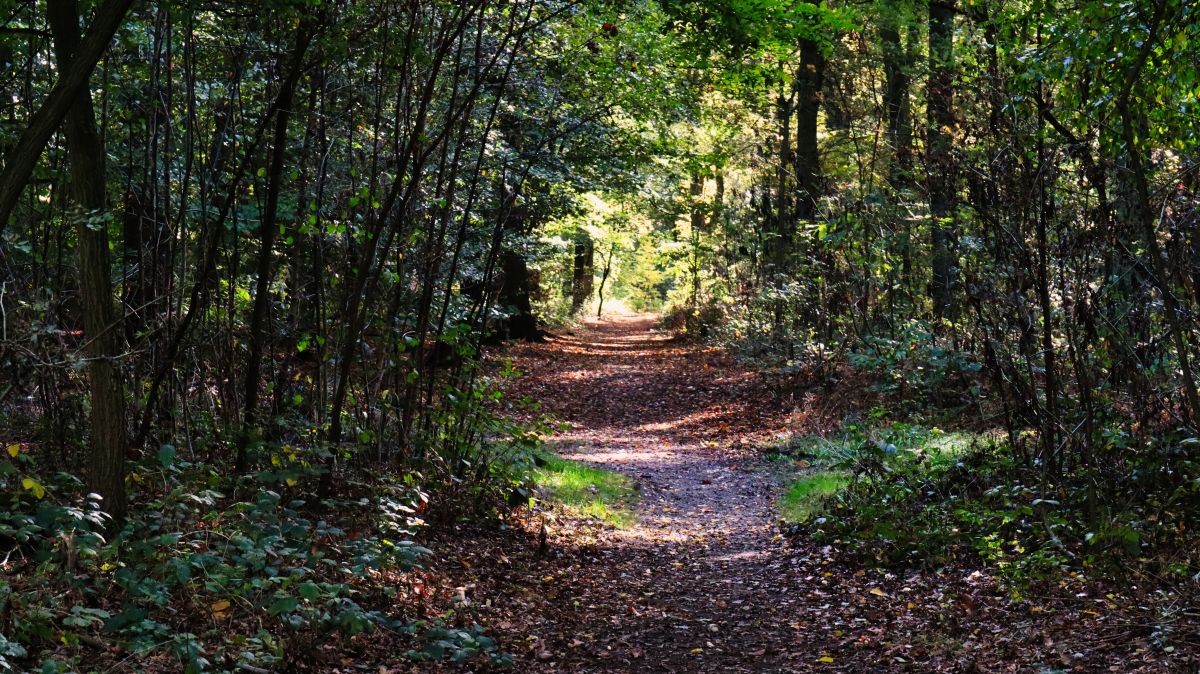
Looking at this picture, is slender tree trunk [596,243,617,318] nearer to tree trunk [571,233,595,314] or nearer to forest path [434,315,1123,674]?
tree trunk [571,233,595,314]

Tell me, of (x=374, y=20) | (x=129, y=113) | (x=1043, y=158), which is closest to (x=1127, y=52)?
(x=1043, y=158)

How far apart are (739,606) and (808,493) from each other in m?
3.37

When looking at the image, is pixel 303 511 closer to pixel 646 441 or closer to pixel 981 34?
pixel 981 34

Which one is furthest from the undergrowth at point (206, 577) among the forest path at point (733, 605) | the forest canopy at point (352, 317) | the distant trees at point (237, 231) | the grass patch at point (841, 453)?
the grass patch at point (841, 453)

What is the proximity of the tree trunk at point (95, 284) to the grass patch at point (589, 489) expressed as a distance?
410 cm

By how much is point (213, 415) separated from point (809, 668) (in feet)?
15.2

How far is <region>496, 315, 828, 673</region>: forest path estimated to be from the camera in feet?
18.2

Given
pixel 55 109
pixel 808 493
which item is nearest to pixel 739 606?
pixel 808 493

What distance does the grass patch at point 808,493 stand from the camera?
8.85 meters

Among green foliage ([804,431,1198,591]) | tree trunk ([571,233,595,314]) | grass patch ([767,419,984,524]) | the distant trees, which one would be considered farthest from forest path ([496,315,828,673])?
tree trunk ([571,233,595,314])

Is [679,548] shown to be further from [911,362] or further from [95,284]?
[95,284]

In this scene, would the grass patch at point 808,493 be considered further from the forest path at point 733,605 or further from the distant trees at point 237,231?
the distant trees at point 237,231

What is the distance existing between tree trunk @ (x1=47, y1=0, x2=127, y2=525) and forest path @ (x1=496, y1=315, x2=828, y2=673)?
2566 millimetres

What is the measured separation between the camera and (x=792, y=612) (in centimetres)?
625
